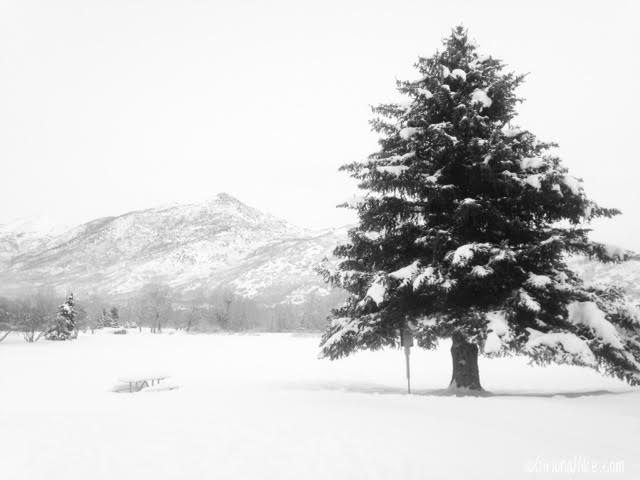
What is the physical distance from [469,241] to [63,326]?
73.7m

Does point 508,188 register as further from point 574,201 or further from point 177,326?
point 177,326

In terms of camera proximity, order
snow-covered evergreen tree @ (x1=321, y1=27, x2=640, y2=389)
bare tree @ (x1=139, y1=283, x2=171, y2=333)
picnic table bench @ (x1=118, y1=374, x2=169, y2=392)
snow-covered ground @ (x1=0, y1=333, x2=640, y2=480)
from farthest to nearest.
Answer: bare tree @ (x1=139, y1=283, x2=171, y2=333)
picnic table bench @ (x1=118, y1=374, x2=169, y2=392)
snow-covered evergreen tree @ (x1=321, y1=27, x2=640, y2=389)
snow-covered ground @ (x1=0, y1=333, x2=640, y2=480)

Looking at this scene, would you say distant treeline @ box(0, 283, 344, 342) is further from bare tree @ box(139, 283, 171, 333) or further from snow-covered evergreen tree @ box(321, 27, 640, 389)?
snow-covered evergreen tree @ box(321, 27, 640, 389)

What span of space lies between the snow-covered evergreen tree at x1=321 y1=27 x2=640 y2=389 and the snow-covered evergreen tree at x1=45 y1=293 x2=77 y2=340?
69090 millimetres

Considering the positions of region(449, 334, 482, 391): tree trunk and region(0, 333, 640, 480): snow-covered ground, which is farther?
region(449, 334, 482, 391): tree trunk

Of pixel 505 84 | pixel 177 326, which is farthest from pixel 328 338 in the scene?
pixel 177 326

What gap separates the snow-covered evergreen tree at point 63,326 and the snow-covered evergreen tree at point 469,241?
69.1m

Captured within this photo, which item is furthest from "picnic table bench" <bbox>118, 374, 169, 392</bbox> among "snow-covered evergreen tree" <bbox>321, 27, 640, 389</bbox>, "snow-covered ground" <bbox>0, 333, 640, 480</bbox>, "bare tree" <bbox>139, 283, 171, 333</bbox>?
"bare tree" <bbox>139, 283, 171, 333</bbox>

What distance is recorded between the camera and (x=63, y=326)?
69.1m

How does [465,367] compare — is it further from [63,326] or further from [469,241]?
[63,326]

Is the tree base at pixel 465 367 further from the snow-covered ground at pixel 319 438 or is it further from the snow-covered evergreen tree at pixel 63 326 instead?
the snow-covered evergreen tree at pixel 63 326

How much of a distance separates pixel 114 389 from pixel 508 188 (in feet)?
71.2

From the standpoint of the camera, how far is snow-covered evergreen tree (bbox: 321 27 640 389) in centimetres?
1104

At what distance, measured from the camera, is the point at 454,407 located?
349 inches
